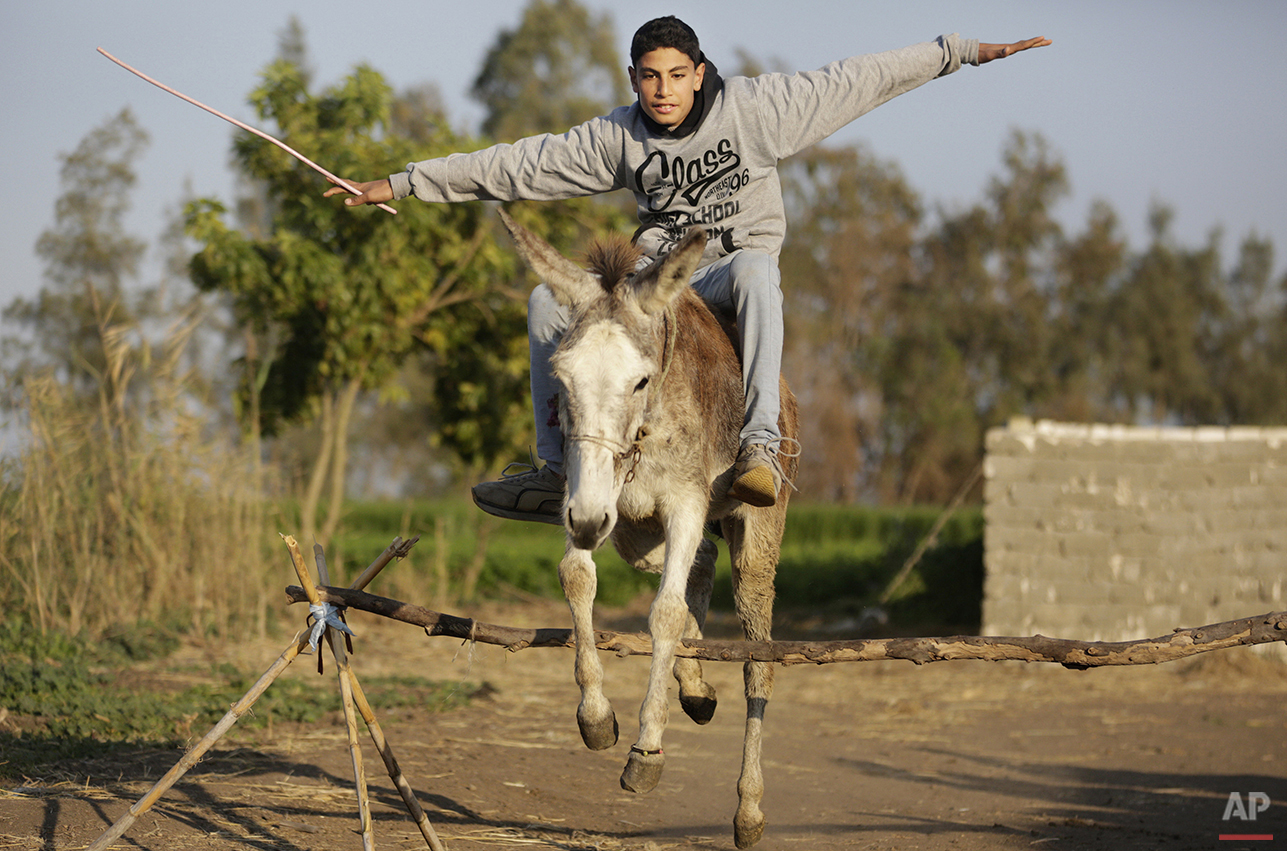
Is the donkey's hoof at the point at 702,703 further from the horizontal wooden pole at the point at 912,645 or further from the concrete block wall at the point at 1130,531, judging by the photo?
the concrete block wall at the point at 1130,531

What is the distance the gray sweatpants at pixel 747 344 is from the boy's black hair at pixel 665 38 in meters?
0.83

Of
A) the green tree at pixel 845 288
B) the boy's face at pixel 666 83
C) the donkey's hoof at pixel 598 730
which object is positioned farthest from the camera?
the green tree at pixel 845 288

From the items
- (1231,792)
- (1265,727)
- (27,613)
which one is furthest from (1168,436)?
(27,613)

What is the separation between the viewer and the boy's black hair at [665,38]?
409 centimetres

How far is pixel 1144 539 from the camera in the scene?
1209 centimetres

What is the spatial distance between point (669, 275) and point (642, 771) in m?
1.61

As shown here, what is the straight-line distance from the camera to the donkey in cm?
322

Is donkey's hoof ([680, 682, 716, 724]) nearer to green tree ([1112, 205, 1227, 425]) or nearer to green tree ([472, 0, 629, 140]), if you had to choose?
green tree ([472, 0, 629, 140])

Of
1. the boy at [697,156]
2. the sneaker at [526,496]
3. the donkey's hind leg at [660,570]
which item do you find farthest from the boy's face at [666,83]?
the donkey's hind leg at [660,570]

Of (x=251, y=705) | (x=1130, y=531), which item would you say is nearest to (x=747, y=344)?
(x=251, y=705)

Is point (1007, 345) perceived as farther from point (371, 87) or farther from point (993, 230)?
point (371, 87)

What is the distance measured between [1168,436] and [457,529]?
535 inches

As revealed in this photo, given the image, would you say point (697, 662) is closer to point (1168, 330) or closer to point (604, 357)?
point (604, 357)

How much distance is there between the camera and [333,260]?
36.9ft
